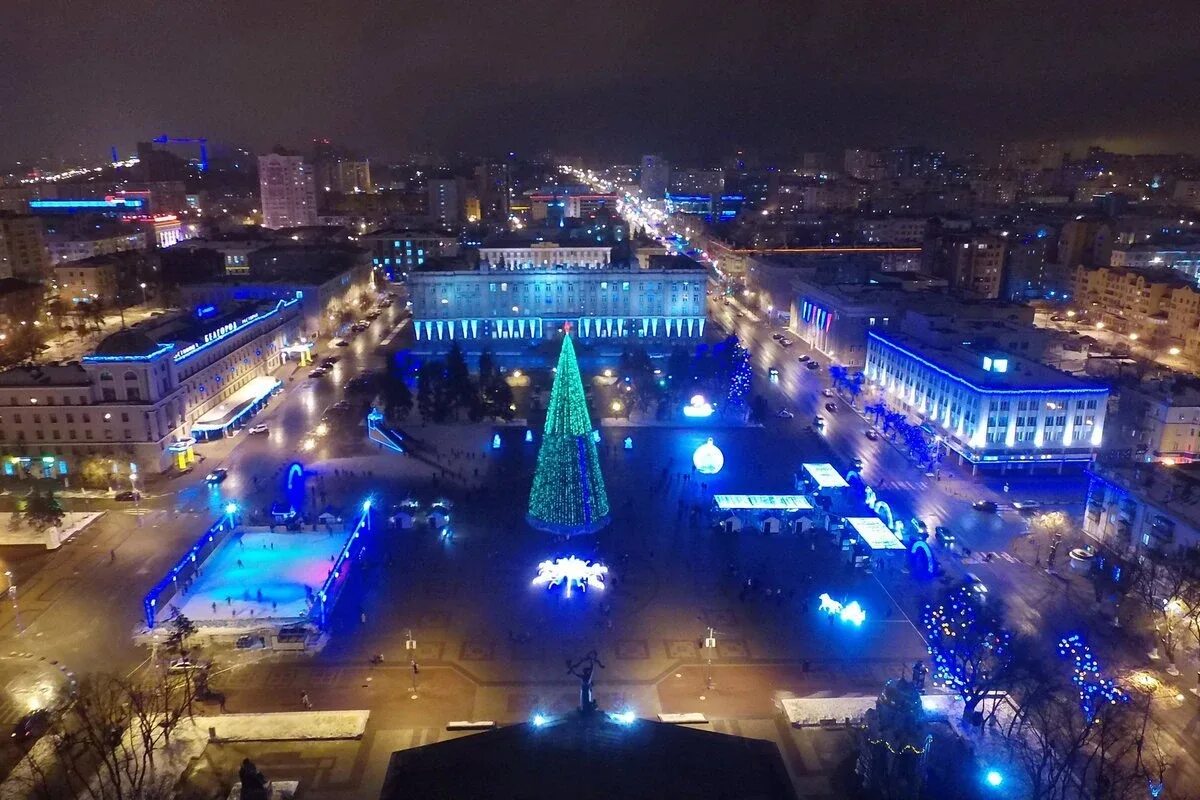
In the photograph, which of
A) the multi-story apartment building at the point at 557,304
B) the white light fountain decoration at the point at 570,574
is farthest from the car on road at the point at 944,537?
the multi-story apartment building at the point at 557,304

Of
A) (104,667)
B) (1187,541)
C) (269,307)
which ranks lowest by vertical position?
(104,667)

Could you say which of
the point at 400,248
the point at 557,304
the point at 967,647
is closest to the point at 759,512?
the point at 967,647

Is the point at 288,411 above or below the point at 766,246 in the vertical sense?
below

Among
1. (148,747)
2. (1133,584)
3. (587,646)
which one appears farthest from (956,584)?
(148,747)

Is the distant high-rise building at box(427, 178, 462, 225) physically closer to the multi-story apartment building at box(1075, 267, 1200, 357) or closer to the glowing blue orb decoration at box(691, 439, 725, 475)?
the multi-story apartment building at box(1075, 267, 1200, 357)

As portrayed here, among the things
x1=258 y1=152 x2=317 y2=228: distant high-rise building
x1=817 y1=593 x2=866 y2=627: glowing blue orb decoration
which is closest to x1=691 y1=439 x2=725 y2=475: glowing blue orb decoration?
x1=817 y1=593 x2=866 y2=627: glowing blue orb decoration

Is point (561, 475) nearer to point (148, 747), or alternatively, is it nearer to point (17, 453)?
point (148, 747)
